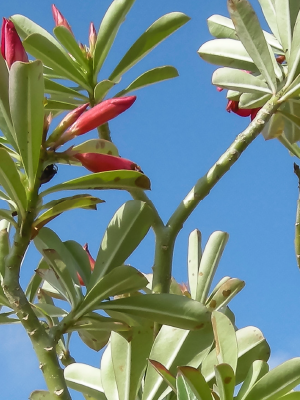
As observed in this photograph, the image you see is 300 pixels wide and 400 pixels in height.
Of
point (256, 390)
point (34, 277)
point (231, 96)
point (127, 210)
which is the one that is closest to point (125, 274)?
point (127, 210)

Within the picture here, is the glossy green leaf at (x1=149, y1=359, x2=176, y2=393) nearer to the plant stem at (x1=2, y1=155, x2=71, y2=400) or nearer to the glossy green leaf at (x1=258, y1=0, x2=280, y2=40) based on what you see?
the plant stem at (x1=2, y1=155, x2=71, y2=400)

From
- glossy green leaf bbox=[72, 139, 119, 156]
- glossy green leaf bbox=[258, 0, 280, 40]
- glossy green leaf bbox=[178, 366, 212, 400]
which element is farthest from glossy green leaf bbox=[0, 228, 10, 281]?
glossy green leaf bbox=[258, 0, 280, 40]

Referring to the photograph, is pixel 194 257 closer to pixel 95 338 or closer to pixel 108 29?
pixel 95 338

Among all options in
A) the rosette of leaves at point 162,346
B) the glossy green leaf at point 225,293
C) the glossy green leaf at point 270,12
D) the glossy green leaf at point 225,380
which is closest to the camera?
the glossy green leaf at point 225,380

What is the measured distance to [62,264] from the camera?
0.84 meters

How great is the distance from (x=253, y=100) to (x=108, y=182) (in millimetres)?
492

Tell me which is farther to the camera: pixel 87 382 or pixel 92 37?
pixel 92 37

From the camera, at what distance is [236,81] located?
41.2 inches

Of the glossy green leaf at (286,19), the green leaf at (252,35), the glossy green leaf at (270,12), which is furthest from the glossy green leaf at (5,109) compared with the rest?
the glossy green leaf at (270,12)

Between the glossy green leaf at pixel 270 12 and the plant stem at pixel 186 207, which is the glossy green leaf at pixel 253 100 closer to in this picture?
the plant stem at pixel 186 207

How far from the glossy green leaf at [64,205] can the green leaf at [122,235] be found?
0.20 feet

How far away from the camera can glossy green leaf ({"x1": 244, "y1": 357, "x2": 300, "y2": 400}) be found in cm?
74

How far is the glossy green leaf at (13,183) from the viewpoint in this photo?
0.72 metres

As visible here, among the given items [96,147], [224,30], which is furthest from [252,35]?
[96,147]
